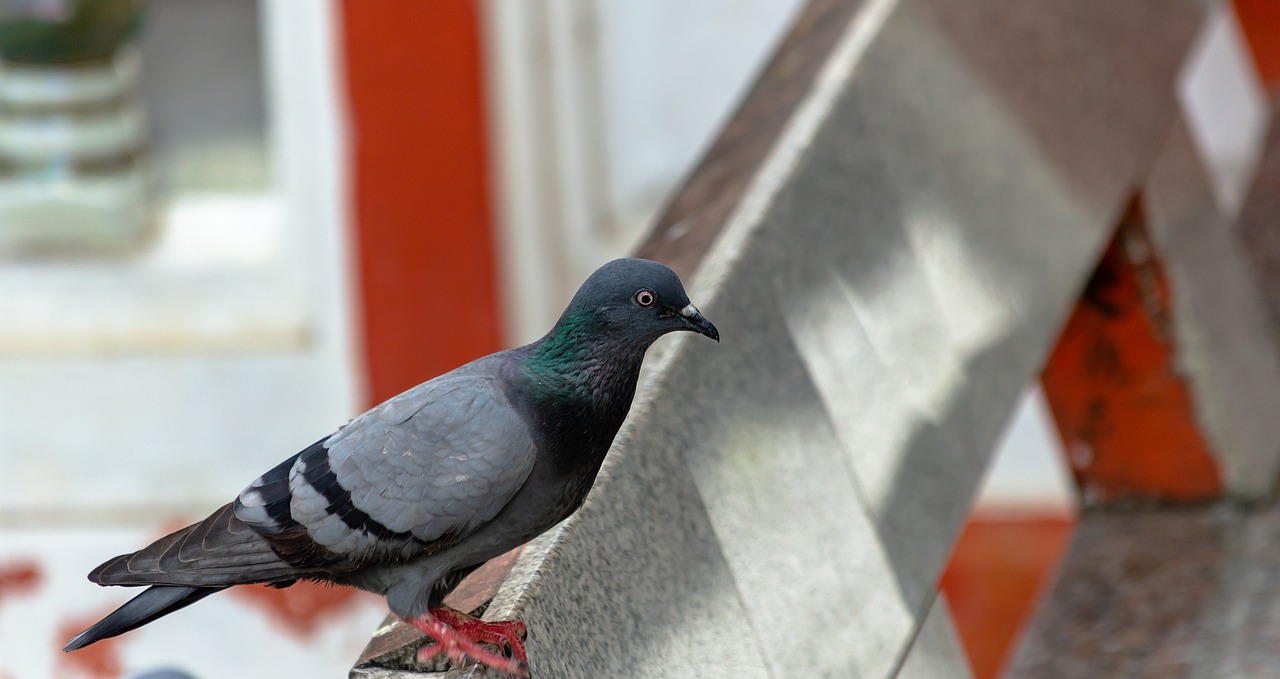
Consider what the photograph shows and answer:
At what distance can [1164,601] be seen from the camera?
2.23m

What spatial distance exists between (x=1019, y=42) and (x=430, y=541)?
4.57 feet

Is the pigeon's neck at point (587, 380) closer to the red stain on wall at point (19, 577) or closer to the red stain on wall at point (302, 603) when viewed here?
the red stain on wall at point (302, 603)

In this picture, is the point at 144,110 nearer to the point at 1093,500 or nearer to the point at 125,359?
the point at 125,359

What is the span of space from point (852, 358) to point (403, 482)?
0.69m

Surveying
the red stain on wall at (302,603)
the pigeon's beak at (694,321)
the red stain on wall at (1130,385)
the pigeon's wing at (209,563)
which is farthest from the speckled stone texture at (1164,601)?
the red stain on wall at (302,603)

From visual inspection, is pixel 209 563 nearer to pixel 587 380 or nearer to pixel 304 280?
pixel 587 380

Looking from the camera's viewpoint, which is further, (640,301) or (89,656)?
(89,656)

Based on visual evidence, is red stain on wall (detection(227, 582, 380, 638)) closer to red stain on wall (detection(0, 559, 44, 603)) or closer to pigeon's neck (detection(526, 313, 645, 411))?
red stain on wall (detection(0, 559, 44, 603))

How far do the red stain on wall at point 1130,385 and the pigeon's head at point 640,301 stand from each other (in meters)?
1.37

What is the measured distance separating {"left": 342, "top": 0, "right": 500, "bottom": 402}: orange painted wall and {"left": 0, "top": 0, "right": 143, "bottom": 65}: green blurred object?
73 cm

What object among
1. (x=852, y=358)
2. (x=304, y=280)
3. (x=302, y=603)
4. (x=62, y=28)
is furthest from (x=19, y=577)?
(x=852, y=358)

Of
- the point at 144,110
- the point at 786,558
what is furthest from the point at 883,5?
the point at 144,110

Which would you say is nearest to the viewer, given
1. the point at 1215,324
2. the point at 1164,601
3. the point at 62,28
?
the point at 1164,601

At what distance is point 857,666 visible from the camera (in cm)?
156
